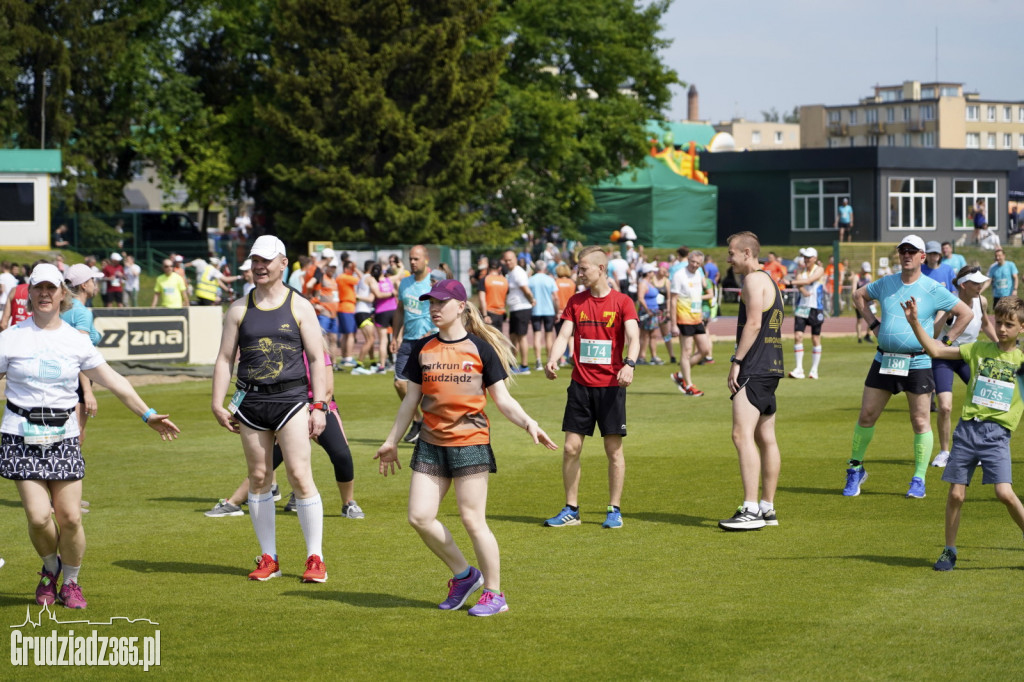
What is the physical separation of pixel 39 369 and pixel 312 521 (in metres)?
1.82

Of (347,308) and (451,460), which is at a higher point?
(347,308)

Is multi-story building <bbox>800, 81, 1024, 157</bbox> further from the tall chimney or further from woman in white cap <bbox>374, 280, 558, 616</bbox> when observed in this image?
woman in white cap <bbox>374, 280, 558, 616</bbox>

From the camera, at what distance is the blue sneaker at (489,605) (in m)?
6.96

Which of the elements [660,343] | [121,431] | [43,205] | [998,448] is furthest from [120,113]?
[998,448]

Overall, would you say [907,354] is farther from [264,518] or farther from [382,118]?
[382,118]

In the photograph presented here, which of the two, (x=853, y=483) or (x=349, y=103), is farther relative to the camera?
(x=349, y=103)

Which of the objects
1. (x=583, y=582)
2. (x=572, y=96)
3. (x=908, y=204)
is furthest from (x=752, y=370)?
(x=908, y=204)

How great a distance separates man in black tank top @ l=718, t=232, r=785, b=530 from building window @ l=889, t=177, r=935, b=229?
52276 millimetres

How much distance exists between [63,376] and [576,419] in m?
3.92

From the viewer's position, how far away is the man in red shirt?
954 centimetres

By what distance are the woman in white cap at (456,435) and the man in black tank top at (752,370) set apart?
2640 millimetres

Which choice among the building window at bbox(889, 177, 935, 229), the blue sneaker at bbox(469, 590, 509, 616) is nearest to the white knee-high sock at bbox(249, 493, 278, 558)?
the blue sneaker at bbox(469, 590, 509, 616)

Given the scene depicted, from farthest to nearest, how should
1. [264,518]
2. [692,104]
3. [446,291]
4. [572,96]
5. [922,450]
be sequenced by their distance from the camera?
[692,104], [572,96], [922,450], [264,518], [446,291]

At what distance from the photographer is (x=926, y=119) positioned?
150125mm
